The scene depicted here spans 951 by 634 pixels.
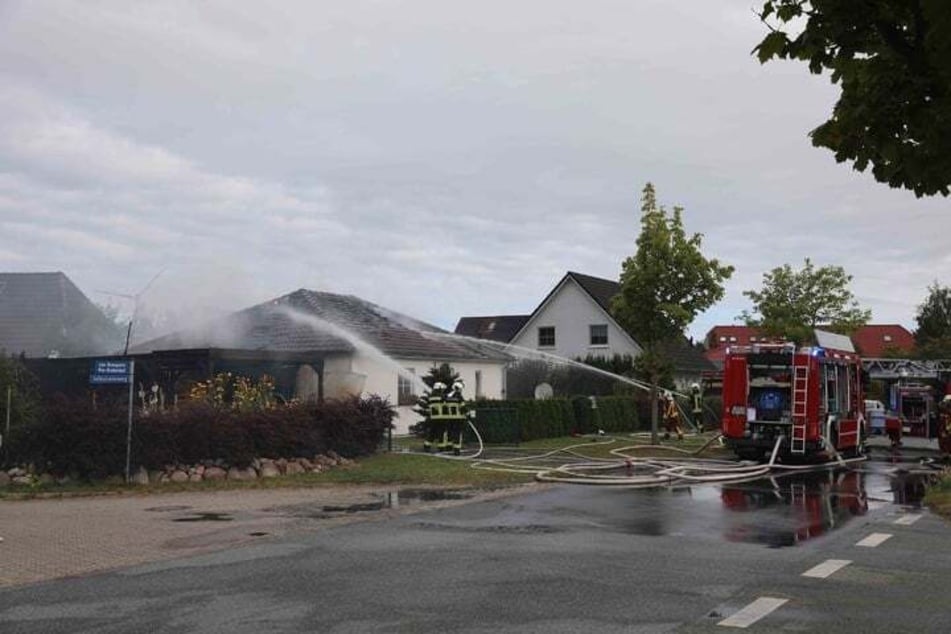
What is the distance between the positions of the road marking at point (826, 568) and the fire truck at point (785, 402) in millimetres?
11015

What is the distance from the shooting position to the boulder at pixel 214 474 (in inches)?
620

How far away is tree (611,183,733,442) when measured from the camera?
23234 mm

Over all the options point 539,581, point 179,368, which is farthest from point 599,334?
point 539,581

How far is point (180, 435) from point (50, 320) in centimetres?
2576

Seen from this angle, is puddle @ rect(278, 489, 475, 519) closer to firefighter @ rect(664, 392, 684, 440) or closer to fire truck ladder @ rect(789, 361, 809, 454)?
fire truck ladder @ rect(789, 361, 809, 454)

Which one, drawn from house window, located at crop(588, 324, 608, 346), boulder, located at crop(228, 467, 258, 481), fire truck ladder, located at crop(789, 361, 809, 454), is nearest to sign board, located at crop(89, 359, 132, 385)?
boulder, located at crop(228, 467, 258, 481)

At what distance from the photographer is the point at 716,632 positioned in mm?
6332

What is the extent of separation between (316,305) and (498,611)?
2367cm

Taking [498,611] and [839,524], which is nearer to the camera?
[498,611]

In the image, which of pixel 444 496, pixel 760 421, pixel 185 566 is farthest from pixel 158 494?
pixel 760 421

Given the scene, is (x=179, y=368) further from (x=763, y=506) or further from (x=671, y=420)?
(x=671, y=420)

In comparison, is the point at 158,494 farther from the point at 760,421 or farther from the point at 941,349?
the point at 941,349

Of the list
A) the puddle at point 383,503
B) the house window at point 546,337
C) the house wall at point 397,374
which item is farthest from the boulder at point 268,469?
the house window at point 546,337

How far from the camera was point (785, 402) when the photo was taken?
2089 centimetres
